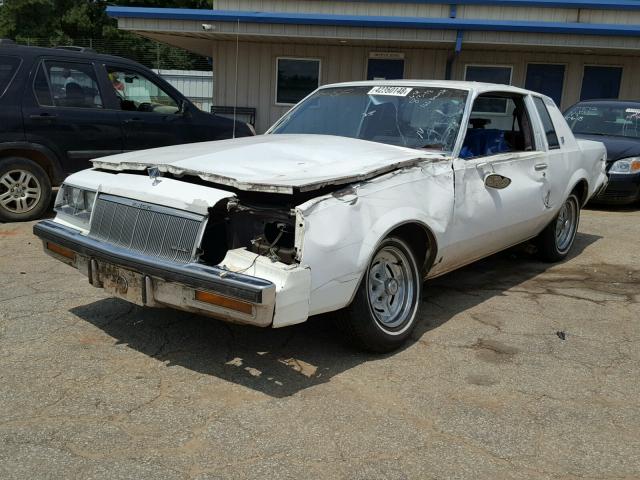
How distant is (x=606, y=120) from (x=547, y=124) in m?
5.23

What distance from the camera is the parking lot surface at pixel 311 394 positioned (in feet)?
9.24

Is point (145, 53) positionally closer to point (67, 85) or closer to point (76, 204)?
point (67, 85)

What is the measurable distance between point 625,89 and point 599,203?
649 cm

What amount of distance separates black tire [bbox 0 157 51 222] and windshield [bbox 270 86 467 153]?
339cm

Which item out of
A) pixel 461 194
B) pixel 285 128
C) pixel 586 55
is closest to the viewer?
pixel 461 194

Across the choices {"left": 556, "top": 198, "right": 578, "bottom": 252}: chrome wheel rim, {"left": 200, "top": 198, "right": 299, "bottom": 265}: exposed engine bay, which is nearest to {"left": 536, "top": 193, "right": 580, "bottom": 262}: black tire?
{"left": 556, "top": 198, "right": 578, "bottom": 252}: chrome wheel rim

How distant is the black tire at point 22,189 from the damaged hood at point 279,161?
11.1 feet

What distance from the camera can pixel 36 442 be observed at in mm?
2863

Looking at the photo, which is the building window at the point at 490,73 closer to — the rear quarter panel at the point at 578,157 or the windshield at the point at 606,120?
the windshield at the point at 606,120

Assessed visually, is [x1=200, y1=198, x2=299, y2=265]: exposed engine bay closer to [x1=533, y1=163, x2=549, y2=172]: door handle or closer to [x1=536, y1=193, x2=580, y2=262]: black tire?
[x1=533, y1=163, x2=549, y2=172]: door handle

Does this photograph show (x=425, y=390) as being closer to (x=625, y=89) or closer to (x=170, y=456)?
(x=170, y=456)

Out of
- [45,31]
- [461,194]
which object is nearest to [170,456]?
[461,194]

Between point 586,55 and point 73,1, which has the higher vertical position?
point 73,1

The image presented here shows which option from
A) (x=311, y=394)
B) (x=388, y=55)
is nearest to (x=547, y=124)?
(x=311, y=394)
